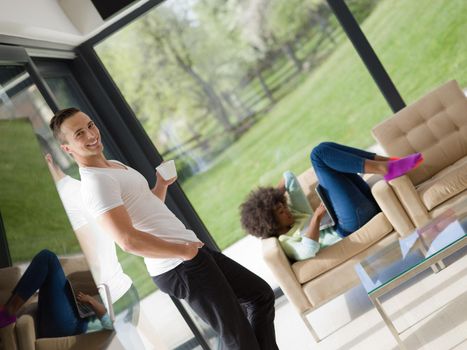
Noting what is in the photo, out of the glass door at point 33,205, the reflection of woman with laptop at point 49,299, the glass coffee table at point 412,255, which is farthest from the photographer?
the glass coffee table at point 412,255

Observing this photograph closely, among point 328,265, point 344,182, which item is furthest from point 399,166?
point 328,265

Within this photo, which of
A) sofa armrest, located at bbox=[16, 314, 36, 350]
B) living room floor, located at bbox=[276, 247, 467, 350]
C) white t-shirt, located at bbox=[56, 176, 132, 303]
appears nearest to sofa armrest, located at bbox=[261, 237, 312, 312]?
living room floor, located at bbox=[276, 247, 467, 350]

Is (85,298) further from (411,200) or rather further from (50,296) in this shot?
(411,200)

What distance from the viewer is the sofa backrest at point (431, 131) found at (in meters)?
4.47

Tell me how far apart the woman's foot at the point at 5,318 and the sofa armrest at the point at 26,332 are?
1.4 inches

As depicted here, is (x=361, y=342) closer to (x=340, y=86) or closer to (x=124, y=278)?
(x=124, y=278)

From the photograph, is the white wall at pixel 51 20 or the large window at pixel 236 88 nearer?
the white wall at pixel 51 20

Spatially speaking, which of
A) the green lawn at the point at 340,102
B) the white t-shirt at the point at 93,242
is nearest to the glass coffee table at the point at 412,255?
the white t-shirt at the point at 93,242

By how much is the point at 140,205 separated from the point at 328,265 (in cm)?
168

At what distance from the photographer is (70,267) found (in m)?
2.64

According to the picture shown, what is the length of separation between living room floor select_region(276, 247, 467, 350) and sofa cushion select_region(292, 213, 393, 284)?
36cm

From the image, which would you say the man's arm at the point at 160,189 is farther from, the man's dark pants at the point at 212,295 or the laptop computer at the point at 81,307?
the laptop computer at the point at 81,307

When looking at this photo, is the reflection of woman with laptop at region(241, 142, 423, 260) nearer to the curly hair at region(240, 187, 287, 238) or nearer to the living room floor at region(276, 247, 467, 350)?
the curly hair at region(240, 187, 287, 238)

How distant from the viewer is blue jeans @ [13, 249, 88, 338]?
87.0 inches
